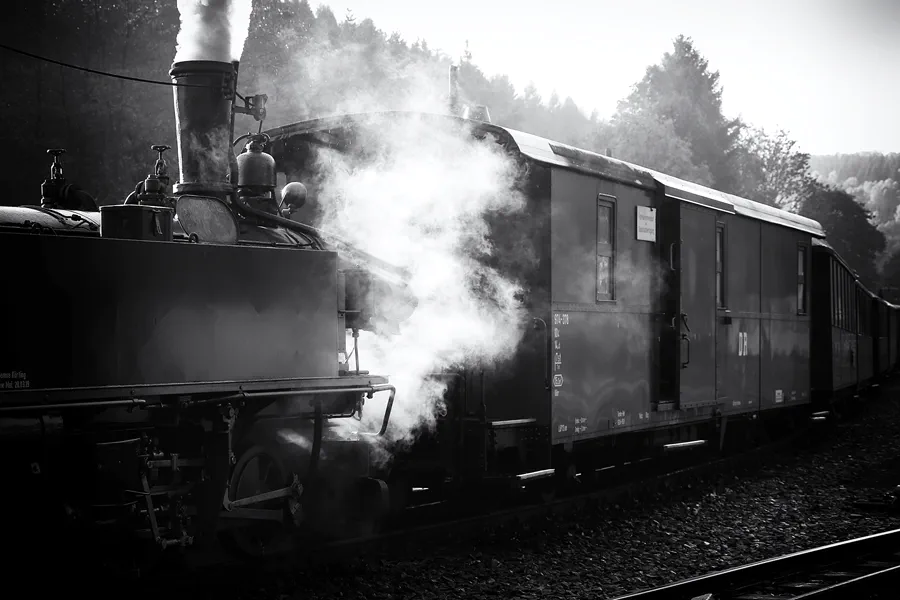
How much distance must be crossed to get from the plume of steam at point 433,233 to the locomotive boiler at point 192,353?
752 mm

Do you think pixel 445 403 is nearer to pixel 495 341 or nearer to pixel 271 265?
pixel 495 341

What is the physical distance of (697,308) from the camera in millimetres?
11000

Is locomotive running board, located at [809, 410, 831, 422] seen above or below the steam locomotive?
below

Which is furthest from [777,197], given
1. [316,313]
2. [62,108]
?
[316,313]

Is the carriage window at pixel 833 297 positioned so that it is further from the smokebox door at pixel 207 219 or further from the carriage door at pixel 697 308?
the smokebox door at pixel 207 219

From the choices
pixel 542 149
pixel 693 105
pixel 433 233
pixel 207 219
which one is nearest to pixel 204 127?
pixel 207 219

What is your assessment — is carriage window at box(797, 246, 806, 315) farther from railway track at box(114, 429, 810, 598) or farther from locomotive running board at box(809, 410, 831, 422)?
railway track at box(114, 429, 810, 598)

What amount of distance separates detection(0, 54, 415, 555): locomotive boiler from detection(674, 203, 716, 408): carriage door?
14.2ft

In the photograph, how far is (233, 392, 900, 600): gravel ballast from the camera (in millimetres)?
6453

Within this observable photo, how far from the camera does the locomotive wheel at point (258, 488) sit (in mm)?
6355

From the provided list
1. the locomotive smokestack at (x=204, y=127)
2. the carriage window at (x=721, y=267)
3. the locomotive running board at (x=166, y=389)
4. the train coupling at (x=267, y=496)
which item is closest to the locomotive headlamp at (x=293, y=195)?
the locomotive smokestack at (x=204, y=127)

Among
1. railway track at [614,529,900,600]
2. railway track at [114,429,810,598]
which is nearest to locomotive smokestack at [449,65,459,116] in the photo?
railway track at [114,429,810,598]

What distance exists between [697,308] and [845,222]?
202 ft

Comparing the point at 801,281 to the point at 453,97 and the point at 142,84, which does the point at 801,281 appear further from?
the point at 142,84
